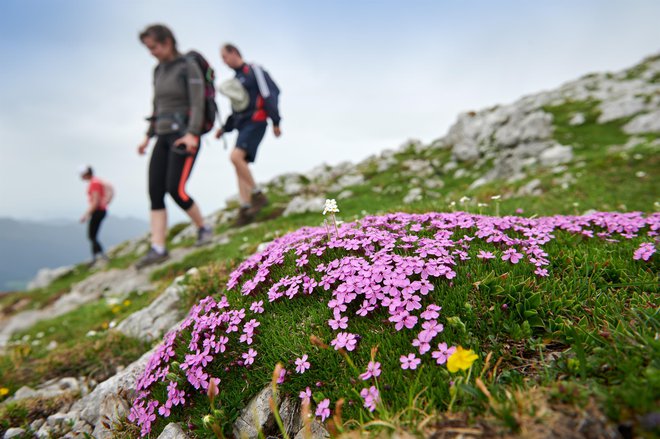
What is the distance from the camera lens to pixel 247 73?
10.9m

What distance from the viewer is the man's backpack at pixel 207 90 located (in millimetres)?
9148

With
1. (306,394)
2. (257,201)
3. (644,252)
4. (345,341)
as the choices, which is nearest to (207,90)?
(257,201)

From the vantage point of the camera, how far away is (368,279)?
2.90 m

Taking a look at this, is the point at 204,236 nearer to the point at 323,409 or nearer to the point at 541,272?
the point at 323,409

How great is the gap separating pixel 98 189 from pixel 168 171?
12.4 metres

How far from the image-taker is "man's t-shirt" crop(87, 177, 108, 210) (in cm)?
1798

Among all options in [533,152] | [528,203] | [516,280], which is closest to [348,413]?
[516,280]

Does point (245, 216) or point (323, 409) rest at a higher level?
point (245, 216)

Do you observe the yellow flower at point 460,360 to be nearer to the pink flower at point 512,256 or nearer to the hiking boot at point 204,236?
the pink flower at point 512,256

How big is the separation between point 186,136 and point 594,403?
30.8ft

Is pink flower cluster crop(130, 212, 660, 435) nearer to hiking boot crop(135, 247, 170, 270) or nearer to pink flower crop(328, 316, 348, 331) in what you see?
pink flower crop(328, 316, 348, 331)

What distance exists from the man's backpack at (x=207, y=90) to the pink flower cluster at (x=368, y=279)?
6.62 meters

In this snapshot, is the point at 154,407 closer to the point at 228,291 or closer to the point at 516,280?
the point at 228,291

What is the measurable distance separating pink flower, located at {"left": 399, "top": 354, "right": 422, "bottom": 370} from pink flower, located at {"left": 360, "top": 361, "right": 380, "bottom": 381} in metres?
A: 0.17
